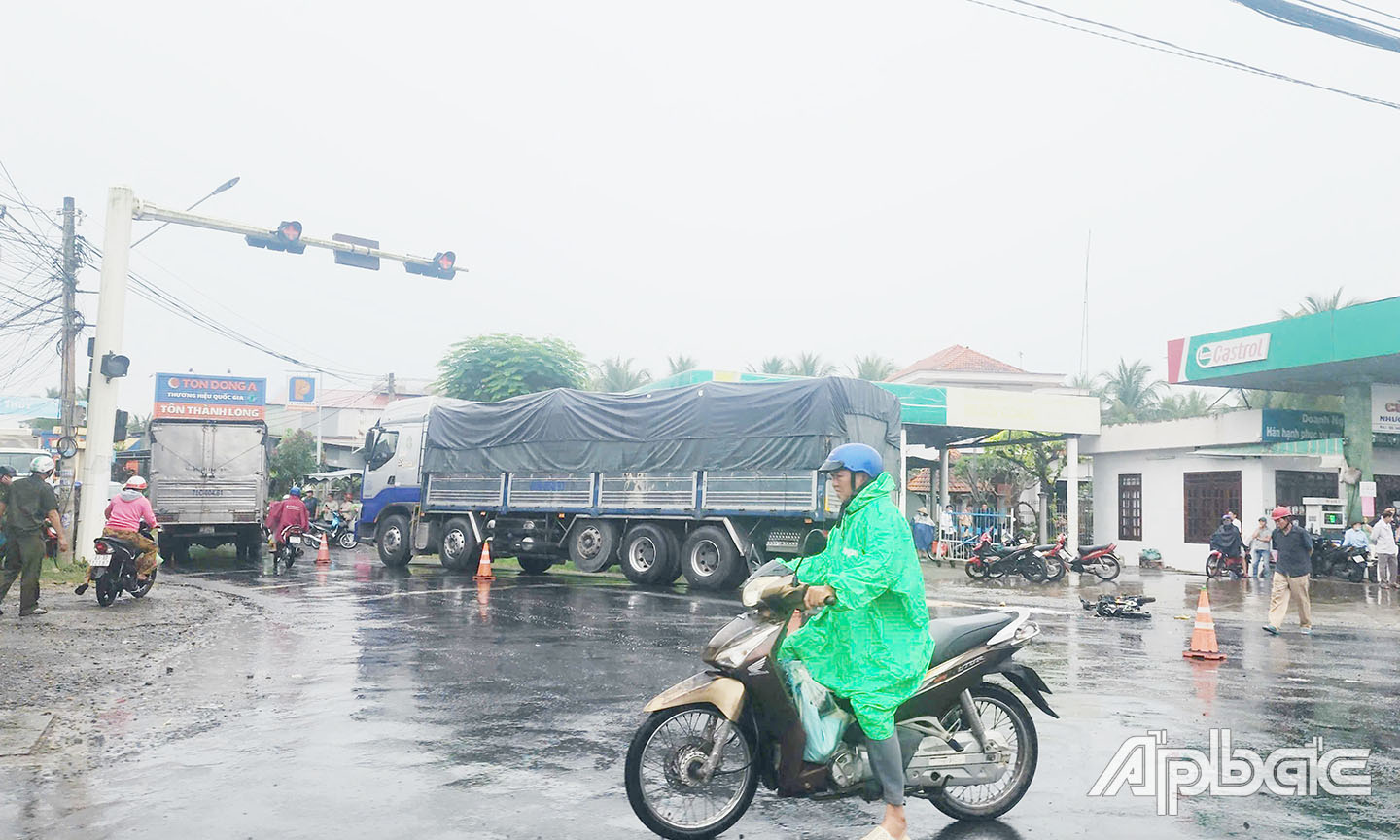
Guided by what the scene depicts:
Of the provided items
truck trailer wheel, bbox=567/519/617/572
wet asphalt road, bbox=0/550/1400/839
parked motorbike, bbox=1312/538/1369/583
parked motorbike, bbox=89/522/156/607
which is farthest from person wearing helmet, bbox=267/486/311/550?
parked motorbike, bbox=1312/538/1369/583

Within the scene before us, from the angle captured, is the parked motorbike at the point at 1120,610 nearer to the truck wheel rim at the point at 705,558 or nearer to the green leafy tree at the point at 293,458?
the truck wheel rim at the point at 705,558

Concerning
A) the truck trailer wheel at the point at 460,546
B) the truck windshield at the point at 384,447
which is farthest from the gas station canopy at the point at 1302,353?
the truck windshield at the point at 384,447

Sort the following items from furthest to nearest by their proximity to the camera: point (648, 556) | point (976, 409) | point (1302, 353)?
point (976, 409)
point (1302, 353)
point (648, 556)

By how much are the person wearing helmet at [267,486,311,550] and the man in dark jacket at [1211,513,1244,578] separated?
1918 centimetres

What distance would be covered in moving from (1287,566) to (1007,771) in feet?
30.0

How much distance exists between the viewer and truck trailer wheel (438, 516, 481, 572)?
1967 cm

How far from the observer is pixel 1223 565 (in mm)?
23125

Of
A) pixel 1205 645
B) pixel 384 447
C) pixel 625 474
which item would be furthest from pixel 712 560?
pixel 384 447

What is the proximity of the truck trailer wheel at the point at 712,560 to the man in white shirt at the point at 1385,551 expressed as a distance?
1410 centimetres

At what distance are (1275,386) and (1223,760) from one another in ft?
78.7

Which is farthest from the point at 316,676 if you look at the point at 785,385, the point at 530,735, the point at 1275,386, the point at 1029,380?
the point at 1029,380

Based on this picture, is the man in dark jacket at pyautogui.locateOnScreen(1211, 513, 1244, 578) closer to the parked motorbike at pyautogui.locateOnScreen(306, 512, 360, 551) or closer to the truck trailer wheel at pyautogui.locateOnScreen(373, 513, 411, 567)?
the truck trailer wheel at pyautogui.locateOnScreen(373, 513, 411, 567)

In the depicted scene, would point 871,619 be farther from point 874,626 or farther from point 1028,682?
point 1028,682

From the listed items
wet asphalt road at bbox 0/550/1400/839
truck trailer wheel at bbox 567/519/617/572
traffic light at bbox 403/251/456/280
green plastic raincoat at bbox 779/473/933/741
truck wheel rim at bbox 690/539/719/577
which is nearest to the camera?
green plastic raincoat at bbox 779/473/933/741
